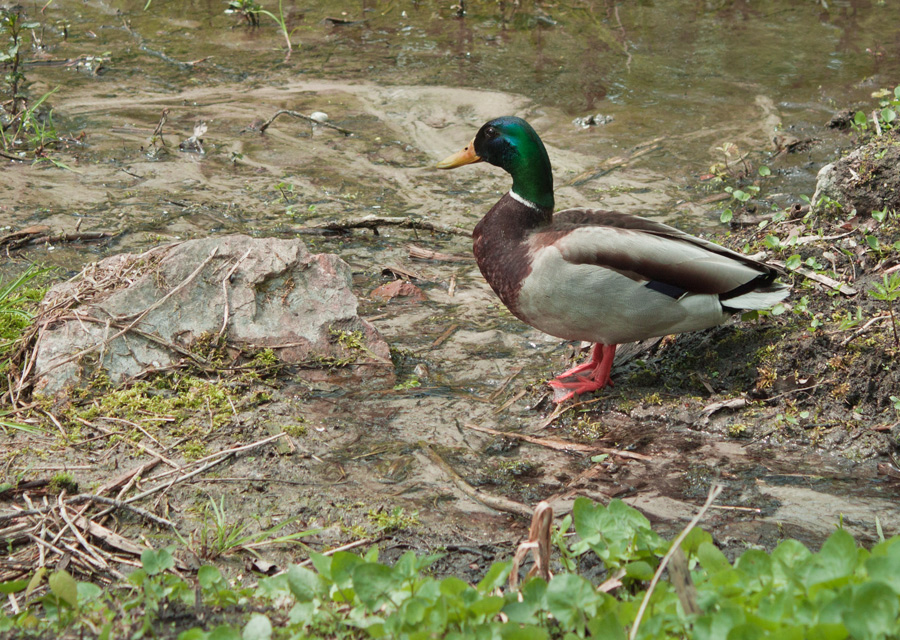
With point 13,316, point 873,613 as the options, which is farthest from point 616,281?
point 13,316

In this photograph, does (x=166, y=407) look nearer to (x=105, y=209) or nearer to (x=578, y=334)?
(x=578, y=334)

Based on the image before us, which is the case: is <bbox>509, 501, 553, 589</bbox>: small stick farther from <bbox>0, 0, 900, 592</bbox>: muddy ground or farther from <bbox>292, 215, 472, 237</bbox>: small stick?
<bbox>292, 215, 472, 237</bbox>: small stick

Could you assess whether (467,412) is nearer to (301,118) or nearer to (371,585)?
(371,585)

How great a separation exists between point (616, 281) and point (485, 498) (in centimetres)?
116

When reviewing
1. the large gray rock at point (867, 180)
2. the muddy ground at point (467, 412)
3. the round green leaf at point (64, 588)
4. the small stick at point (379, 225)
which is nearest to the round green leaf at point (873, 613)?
the muddy ground at point (467, 412)

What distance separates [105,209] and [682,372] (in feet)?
13.1

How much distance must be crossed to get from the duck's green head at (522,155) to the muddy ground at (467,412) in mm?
816

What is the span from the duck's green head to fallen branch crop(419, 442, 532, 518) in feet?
4.99

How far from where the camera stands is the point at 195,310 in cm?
396

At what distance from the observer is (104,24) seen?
973cm

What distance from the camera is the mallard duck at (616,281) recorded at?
363cm

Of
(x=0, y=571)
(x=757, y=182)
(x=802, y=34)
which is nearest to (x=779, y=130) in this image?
(x=757, y=182)

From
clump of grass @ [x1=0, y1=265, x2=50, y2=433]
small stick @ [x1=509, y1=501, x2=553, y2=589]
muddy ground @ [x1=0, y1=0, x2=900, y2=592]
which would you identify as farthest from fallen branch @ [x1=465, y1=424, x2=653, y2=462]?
clump of grass @ [x1=0, y1=265, x2=50, y2=433]

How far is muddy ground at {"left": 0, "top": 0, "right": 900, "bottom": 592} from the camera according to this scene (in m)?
2.83
